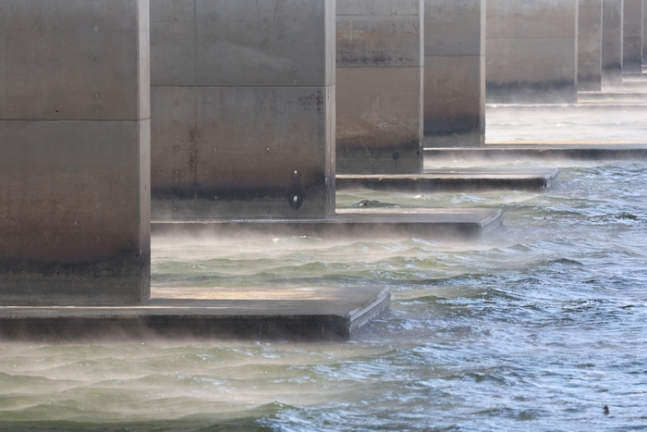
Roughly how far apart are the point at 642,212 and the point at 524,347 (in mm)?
8078

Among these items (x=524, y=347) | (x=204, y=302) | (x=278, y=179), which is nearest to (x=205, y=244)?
(x=278, y=179)

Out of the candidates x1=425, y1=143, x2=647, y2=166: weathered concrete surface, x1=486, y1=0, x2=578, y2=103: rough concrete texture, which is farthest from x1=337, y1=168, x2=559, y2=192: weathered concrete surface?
x1=486, y1=0, x2=578, y2=103: rough concrete texture

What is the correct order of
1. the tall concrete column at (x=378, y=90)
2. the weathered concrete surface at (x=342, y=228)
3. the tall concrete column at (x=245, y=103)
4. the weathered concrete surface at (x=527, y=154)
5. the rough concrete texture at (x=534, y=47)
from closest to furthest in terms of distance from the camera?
the tall concrete column at (x=245, y=103), the weathered concrete surface at (x=342, y=228), the tall concrete column at (x=378, y=90), the weathered concrete surface at (x=527, y=154), the rough concrete texture at (x=534, y=47)

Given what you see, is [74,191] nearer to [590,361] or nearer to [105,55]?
[105,55]

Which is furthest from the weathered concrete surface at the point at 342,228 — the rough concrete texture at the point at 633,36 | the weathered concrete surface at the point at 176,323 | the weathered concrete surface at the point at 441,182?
the rough concrete texture at the point at 633,36

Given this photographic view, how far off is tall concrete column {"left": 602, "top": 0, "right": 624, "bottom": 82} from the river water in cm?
3616

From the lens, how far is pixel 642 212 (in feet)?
55.4

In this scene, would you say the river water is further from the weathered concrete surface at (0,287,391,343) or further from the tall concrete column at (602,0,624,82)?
the tall concrete column at (602,0,624,82)

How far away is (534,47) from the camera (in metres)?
36.1

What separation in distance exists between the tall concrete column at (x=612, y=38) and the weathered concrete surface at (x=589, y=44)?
22.1 ft

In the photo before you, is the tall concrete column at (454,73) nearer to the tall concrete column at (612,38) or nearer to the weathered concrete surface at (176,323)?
the weathered concrete surface at (176,323)

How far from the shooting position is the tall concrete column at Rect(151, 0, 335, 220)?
549 inches

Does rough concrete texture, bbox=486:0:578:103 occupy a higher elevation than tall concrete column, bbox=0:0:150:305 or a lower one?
higher

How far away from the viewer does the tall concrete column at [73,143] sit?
9.37 metres
